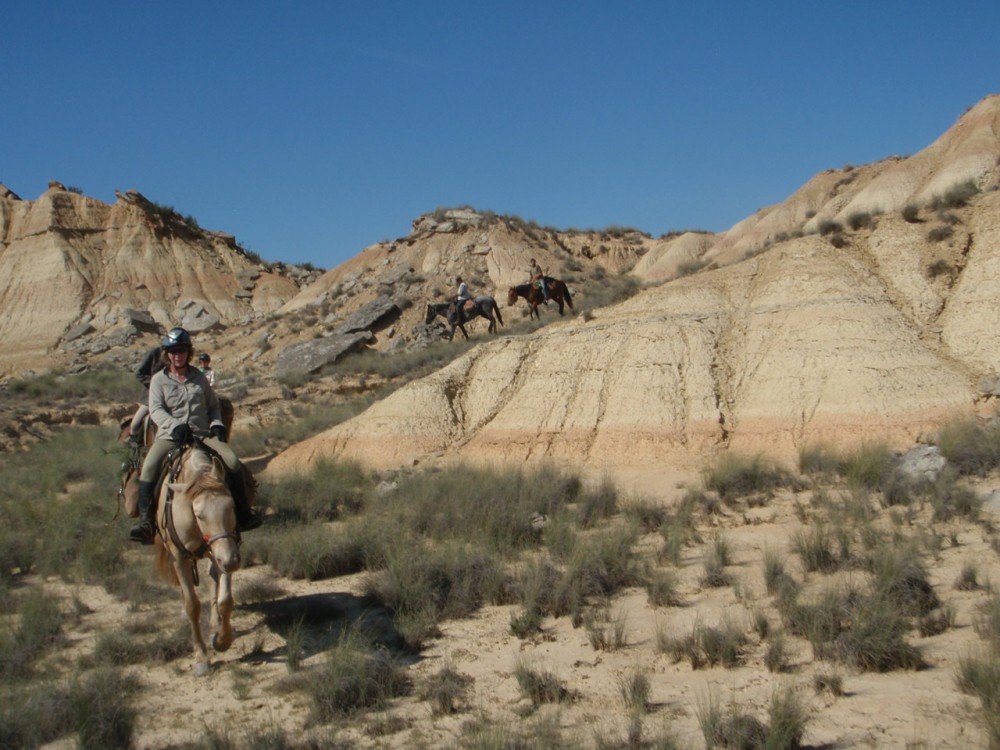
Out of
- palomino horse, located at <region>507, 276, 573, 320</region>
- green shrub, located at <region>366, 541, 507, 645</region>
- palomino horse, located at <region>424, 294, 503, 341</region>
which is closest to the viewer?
green shrub, located at <region>366, 541, 507, 645</region>

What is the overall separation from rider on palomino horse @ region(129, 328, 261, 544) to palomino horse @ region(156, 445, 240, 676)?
140 millimetres

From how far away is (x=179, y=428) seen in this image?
7.66 meters

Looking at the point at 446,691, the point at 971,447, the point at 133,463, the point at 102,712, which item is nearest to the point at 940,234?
the point at 971,447

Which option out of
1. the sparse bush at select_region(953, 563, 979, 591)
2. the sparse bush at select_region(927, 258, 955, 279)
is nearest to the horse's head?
the sparse bush at select_region(953, 563, 979, 591)

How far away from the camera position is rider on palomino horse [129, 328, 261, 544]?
307 inches

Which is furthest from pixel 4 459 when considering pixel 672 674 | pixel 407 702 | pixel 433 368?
pixel 672 674

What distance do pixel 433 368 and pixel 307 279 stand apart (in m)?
36.6

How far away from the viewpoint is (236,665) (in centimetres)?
743

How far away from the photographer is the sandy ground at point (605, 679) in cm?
575

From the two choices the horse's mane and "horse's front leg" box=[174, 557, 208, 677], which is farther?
"horse's front leg" box=[174, 557, 208, 677]

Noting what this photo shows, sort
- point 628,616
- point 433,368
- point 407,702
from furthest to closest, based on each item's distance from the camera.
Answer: point 433,368 → point 628,616 → point 407,702

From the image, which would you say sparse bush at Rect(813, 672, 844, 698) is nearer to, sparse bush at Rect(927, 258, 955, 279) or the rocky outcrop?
sparse bush at Rect(927, 258, 955, 279)

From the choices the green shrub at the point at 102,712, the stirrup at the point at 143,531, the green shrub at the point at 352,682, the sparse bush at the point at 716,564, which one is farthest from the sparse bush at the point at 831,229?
the green shrub at the point at 102,712

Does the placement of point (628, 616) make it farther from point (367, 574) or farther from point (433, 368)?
point (433, 368)
